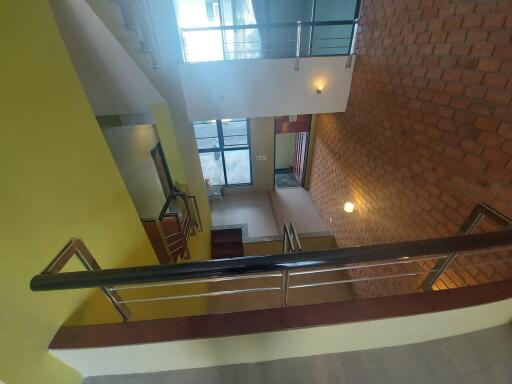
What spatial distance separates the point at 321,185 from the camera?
520 cm

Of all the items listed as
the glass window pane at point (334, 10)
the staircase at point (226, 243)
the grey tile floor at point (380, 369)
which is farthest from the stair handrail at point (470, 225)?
the staircase at point (226, 243)

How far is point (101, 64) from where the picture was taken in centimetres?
180

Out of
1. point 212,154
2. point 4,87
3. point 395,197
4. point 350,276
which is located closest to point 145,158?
point 212,154

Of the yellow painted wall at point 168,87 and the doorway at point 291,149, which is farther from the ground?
the doorway at point 291,149

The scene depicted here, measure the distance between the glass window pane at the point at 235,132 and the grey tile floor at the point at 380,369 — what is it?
5.29 metres

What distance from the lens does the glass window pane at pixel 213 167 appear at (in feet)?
19.7

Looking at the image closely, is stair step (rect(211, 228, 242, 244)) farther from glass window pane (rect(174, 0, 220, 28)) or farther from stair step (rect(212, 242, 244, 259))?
glass window pane (rect(174, 0, 220, 28))

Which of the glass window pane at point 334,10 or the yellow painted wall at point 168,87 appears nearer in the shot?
the yellow painted wall at point 168,87

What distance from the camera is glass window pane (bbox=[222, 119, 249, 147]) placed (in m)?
5.64

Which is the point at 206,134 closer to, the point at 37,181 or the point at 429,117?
the point at 429,117

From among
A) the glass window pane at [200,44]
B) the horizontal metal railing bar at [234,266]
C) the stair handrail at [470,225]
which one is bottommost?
the horizontal metal railing bar at [234,266]

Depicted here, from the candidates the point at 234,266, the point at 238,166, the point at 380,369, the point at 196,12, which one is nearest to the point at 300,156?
the point at 238,166

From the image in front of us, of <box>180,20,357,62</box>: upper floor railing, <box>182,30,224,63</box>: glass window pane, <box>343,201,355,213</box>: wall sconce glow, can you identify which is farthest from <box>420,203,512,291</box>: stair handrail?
<box>182,30,224,63</box>: glass window pane

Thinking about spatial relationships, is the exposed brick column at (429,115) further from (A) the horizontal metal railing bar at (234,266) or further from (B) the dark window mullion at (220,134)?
(B) the dark window mullion at (220,134)
